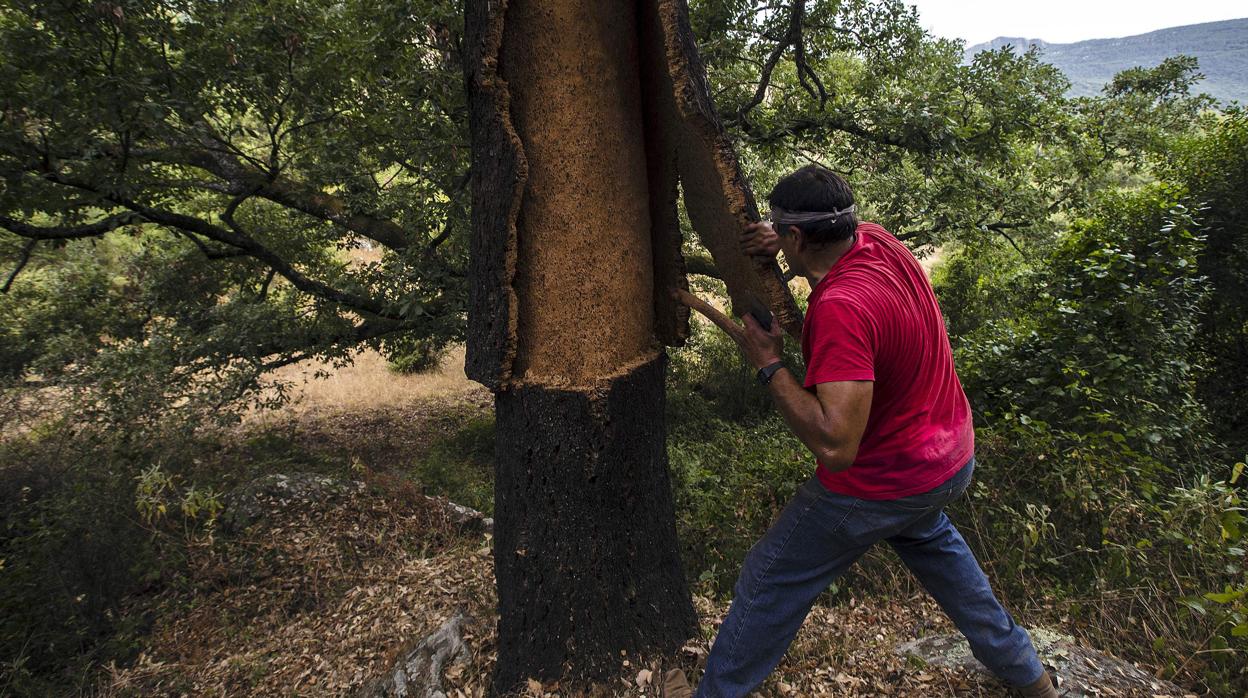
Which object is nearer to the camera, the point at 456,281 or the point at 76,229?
the point at 456,281

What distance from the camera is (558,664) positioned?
229cm

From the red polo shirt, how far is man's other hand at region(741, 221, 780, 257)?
0.71ft

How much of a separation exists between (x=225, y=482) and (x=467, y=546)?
2482 mm

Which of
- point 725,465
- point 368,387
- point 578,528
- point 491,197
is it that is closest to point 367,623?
point 578,528

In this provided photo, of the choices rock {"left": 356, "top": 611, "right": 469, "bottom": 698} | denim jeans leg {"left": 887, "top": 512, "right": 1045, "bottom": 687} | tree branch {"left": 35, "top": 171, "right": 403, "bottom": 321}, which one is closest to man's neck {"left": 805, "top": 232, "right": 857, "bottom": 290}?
denim jeans leg {"left": 887, "top": 512, "right": 1045, "bottom": 687}

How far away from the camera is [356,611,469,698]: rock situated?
8.40 ft

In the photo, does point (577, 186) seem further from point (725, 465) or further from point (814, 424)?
point (725, 465)

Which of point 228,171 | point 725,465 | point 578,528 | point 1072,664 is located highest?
point 228,171

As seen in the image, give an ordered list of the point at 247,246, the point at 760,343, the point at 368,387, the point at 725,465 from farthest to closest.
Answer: the point at 368,387 < the point at 247,246 < the point at 725,465 < the point at 760,343

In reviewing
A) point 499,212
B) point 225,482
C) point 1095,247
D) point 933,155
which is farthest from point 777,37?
point 225,482

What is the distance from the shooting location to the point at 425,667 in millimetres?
2648

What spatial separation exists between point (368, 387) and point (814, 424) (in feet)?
42.1

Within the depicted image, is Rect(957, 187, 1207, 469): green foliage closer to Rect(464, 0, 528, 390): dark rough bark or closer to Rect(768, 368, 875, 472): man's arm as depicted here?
Rect(768, 368, 875, 472): man's arm

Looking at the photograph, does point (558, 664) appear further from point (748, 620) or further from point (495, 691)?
point (748, 620)
